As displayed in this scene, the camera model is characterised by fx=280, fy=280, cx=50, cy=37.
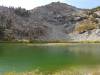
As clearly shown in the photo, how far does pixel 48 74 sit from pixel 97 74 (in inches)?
252

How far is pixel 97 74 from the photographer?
118 ft

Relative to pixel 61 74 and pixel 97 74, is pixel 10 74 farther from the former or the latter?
pixel 97 74

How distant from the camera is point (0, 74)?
3653 centimetres

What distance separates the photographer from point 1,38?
643ft

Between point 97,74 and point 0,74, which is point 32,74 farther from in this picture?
point 97,74

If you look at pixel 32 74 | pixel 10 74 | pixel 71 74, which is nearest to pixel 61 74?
pixel 71 74

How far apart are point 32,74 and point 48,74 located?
288 cm

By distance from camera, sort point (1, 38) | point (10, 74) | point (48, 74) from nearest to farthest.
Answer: point (10, 74)
point (48, 74)
point (1, 38)

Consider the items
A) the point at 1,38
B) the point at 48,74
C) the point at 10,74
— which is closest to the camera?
the point at 10,74

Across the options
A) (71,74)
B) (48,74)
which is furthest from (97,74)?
(48,74)

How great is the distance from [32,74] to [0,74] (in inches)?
180

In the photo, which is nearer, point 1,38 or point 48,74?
point 48,74

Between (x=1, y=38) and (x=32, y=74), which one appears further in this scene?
(x=1, y=38)

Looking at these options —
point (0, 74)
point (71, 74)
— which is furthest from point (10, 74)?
point (71, 74)
